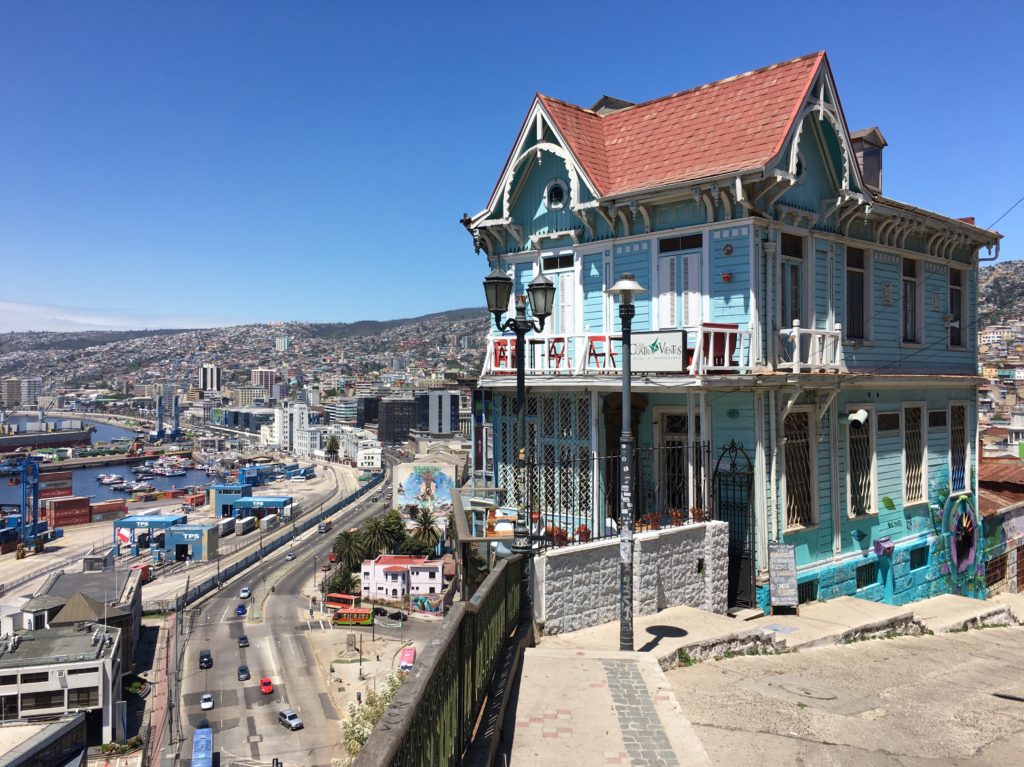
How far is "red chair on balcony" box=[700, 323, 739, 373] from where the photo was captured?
43.6 feet

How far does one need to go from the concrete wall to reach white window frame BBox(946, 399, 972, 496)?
9.55 meters

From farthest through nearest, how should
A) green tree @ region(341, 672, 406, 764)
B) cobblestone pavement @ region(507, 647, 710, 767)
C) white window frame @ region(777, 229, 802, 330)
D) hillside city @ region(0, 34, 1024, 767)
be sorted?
green tree @ region(341, 672, 406, 764) → white window frame @ region(777, 229, 802, 330) → hillside city @ region(0, 34, 1024, 767) → cobblestone pavement @ region(507, 647, 710, 767)

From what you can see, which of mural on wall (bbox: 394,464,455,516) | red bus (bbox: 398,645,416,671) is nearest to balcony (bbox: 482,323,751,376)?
red bus (bbox: 398,645,416,671)

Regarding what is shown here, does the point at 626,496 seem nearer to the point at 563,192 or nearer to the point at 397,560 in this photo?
the point at 563,192

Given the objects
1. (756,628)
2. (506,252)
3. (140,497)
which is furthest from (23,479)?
(756,628)

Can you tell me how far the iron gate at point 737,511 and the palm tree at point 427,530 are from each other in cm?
7276

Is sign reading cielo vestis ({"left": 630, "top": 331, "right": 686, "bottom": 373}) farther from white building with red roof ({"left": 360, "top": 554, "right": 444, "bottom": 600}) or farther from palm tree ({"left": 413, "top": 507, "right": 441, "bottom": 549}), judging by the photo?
palm tree ({"left": 413, "top": 507, "right": 441, "bottom": 549})

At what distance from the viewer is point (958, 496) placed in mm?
19203

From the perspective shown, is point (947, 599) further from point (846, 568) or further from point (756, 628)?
point (756, 628)

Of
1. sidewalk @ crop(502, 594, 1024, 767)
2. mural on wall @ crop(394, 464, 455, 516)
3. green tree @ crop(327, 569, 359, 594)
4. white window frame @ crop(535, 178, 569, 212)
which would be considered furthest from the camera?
mural on wall @ crop(394, 464, 455, 516)

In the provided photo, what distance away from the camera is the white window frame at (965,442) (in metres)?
19.0

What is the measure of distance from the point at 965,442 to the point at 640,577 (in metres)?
13.2

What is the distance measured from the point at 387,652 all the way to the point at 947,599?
4407cm

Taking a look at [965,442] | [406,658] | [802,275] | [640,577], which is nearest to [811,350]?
[802,275]
